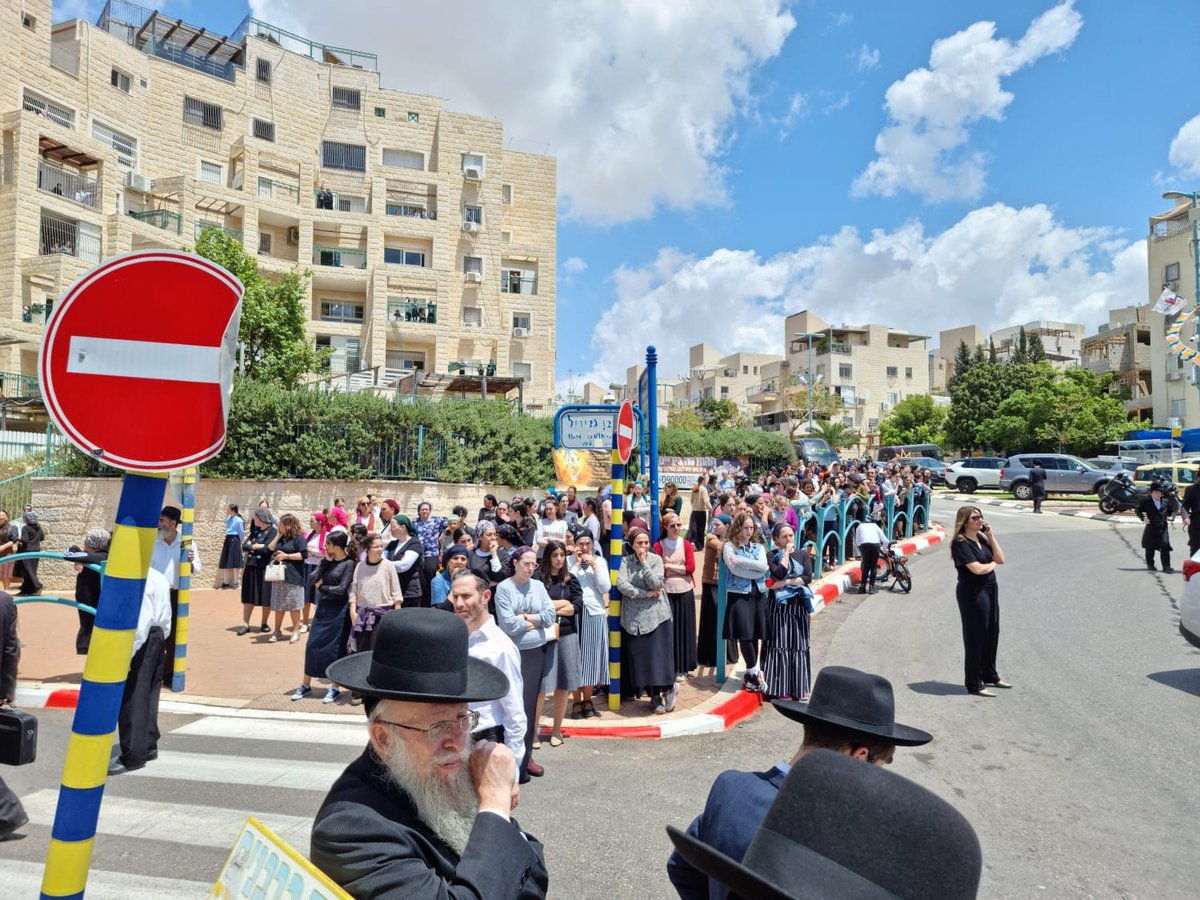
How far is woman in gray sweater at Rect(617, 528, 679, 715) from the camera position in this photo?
7.80m

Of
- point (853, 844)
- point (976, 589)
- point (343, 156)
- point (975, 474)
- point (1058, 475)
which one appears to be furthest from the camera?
point (343, 156)

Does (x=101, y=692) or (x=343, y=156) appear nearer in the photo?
(x=101, y=692)

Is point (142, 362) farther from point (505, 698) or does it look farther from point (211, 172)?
point (211, 172)

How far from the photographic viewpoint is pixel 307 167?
139ft

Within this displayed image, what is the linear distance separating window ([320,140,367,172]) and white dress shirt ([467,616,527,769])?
1782 inches

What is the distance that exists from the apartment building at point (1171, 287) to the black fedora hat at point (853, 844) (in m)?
59.5

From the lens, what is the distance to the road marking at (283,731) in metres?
7.23

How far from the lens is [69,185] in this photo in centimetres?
3328

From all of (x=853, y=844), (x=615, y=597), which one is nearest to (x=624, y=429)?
(x=615, y=597)

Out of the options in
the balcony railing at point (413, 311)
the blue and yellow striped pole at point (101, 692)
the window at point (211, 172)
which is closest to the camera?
the blue and yellow striped pole at point (101, 692)

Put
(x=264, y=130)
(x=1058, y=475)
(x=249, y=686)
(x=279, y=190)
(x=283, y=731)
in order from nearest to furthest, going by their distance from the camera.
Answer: (x=283, y=731), (x=249, y=686), (x=1058, y=475), (x=279, y=190), (x=264, y=130)

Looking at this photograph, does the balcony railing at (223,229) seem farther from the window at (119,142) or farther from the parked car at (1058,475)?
the parked car at (1058,475)

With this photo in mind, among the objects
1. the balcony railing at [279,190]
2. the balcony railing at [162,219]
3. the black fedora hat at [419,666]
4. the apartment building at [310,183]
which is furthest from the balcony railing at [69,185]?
the black fedora hat at [419,666]

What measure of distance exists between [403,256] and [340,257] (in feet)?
11.0
